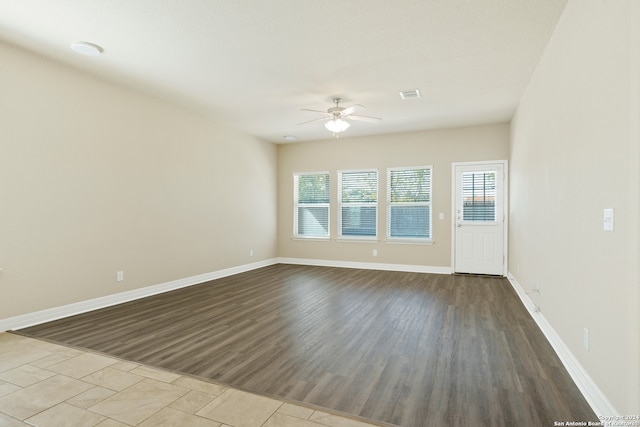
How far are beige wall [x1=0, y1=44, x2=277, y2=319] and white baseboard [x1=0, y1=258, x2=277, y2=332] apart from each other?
7 cm

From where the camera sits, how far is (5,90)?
3.29 meters

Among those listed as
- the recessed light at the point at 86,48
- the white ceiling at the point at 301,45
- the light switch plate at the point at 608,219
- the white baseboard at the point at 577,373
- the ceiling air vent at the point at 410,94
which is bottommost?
Result: the white baseboard at the point at 577,373

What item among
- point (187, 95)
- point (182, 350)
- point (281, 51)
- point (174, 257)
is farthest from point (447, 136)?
point (182, 350)

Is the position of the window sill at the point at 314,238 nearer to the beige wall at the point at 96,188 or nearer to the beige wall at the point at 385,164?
the beige wall at the point at 385,164

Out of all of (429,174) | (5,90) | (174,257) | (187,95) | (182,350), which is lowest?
(182,350)

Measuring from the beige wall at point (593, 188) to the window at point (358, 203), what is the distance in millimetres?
3809

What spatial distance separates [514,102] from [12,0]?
18.9ft

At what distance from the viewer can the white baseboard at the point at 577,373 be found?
6.01 feet

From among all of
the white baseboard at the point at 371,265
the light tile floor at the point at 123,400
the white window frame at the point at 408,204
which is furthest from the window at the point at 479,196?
the light tile floor at the point at 123,400

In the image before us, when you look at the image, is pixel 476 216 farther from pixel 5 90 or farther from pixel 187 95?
pixel 5 90

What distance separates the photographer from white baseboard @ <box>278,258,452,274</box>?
6.51 meters

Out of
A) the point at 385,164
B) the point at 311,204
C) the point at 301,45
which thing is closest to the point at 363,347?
the point at 301,45

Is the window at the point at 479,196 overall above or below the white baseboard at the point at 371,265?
above

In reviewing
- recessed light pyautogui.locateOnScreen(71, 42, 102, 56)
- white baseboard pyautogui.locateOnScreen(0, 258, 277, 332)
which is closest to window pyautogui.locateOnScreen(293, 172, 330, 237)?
white baseboard pyautogui.locateOnScreen(0, 258, 277, 332)
